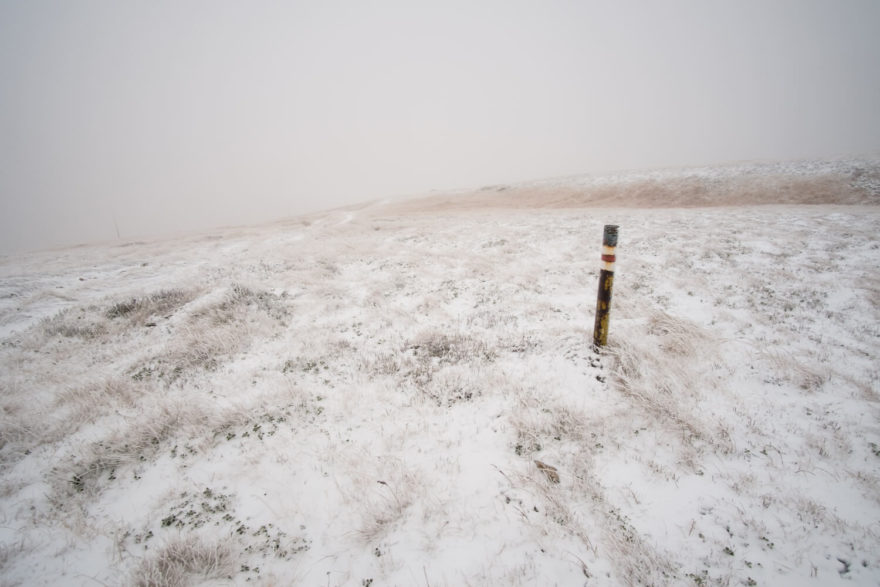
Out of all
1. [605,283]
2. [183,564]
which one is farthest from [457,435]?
[605,283]

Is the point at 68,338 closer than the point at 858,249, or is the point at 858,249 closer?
the point at 68,338

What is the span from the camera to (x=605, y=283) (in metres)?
5.00

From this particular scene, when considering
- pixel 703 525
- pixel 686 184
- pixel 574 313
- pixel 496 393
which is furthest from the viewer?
pixel 686 184

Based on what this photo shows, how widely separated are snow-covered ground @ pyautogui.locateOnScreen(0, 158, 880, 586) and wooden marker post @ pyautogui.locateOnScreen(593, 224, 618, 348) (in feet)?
0.93

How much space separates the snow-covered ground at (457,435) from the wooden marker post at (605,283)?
11.1 inches

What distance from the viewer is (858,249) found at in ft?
28.4

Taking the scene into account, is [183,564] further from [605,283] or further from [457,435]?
[605,283]

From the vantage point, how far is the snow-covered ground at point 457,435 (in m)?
2.83

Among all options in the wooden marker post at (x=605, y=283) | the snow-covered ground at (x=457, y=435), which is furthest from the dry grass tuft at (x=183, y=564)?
the wooden marker post at (x=605, y=283)

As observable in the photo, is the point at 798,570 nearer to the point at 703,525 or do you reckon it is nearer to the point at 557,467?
the point at 703,525

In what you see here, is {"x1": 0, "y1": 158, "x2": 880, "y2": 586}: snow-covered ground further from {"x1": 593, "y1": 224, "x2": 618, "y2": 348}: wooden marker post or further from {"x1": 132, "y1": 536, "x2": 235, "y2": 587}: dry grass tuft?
{"x1": 593, "y1": 224, "x2": 618, "y2": 348}: wooden marker post

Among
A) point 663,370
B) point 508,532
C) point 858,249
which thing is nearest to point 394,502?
point 508,532

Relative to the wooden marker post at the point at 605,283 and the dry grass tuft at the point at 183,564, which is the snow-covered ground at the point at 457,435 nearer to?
the dry grass tuft at the point at 183,564

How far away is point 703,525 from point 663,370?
2217 mm
